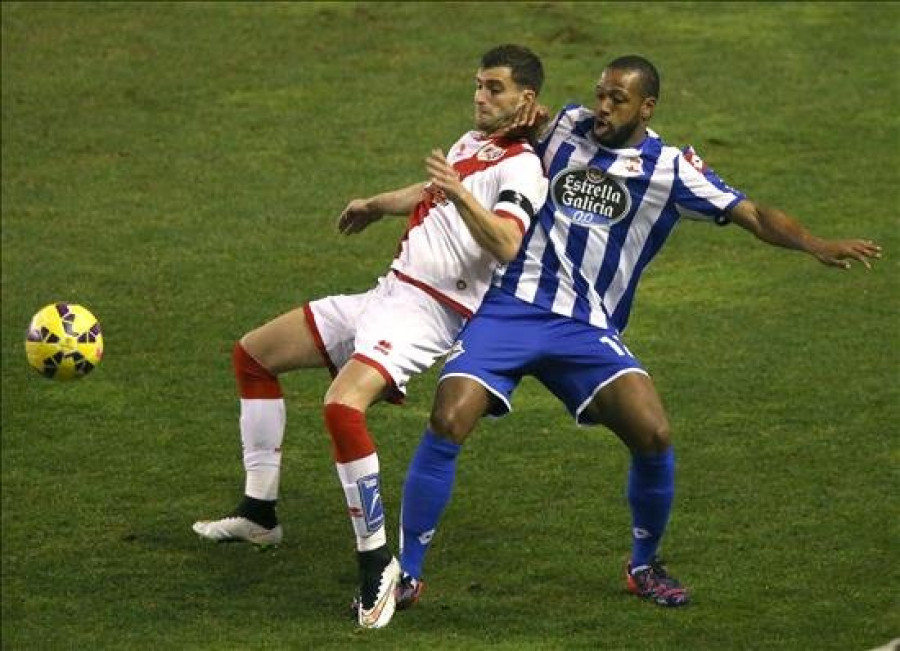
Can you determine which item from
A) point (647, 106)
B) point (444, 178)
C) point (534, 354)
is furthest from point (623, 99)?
point (534, 354)

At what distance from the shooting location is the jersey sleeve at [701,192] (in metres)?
9.12

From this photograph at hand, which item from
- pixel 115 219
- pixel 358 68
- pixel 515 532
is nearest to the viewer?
pixel 515 532

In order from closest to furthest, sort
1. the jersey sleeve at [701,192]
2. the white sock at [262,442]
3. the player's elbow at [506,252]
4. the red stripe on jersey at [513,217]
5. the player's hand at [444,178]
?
the player's hand at [444,178] < the player's elbow at [506,252] < the red stripe on jersey at [513,217] < the jersey sleeve at [701,192] < the white sock at [262,442]

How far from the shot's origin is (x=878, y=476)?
1064 cm

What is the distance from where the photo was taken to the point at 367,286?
13.7 metres

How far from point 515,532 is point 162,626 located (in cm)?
183

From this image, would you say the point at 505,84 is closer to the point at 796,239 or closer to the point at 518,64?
the point at 518,64

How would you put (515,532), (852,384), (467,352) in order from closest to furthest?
(467,352) < (515,532) < (852,384)

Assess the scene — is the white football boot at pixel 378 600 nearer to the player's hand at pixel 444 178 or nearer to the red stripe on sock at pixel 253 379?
the red stripe on sock at pixel 253 379

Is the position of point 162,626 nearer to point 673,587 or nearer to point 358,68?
point 673,587

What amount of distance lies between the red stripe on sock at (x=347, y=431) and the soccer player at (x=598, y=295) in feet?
0.76

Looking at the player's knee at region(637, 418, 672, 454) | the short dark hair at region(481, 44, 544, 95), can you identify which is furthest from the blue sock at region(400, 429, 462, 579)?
the short dark hair at region(481, 44, 544, 95)

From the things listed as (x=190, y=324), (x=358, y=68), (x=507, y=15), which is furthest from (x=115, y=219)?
Answer: (x=507, y=15)

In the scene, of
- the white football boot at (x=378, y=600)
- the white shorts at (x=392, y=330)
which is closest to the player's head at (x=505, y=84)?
the white shorts at (x=392, y=330)
